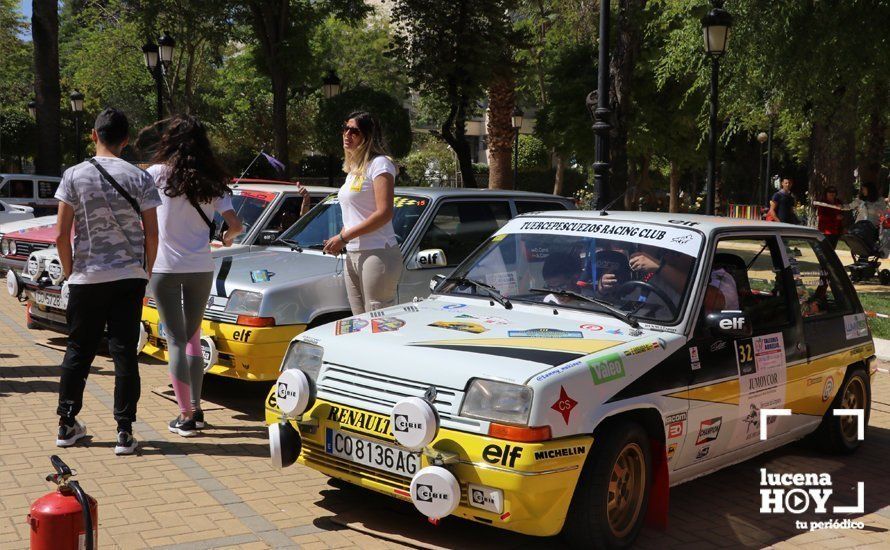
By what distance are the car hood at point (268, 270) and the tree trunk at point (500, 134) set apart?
77.9ft

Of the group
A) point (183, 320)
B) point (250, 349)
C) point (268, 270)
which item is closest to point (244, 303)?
point (250, 349)

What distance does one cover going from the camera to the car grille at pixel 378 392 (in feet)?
14.3

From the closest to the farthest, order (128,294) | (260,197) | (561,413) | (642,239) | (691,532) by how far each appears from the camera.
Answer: (561,413) → (691,532) → (642,239) → (128,294) → (260,197)

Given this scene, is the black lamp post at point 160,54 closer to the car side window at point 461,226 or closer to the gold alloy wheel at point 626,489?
the car side window at point 461,226

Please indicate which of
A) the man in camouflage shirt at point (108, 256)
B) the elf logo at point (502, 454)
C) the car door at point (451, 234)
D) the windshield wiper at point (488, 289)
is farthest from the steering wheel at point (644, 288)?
the man in camouflage shirt at point (108, 256)

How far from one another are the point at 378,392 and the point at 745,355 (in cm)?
222

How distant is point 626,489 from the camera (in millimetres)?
4703

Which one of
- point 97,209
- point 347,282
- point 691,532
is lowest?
point 691,532

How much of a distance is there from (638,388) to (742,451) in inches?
52.4

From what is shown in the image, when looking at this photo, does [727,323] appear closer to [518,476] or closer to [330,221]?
[518,476]

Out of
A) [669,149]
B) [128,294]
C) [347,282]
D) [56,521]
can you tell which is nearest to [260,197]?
[347,282]

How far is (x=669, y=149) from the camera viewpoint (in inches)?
1228

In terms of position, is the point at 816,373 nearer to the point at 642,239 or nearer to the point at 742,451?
the point at 742,451

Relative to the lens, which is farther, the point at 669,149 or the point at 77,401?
the point at 669,149
